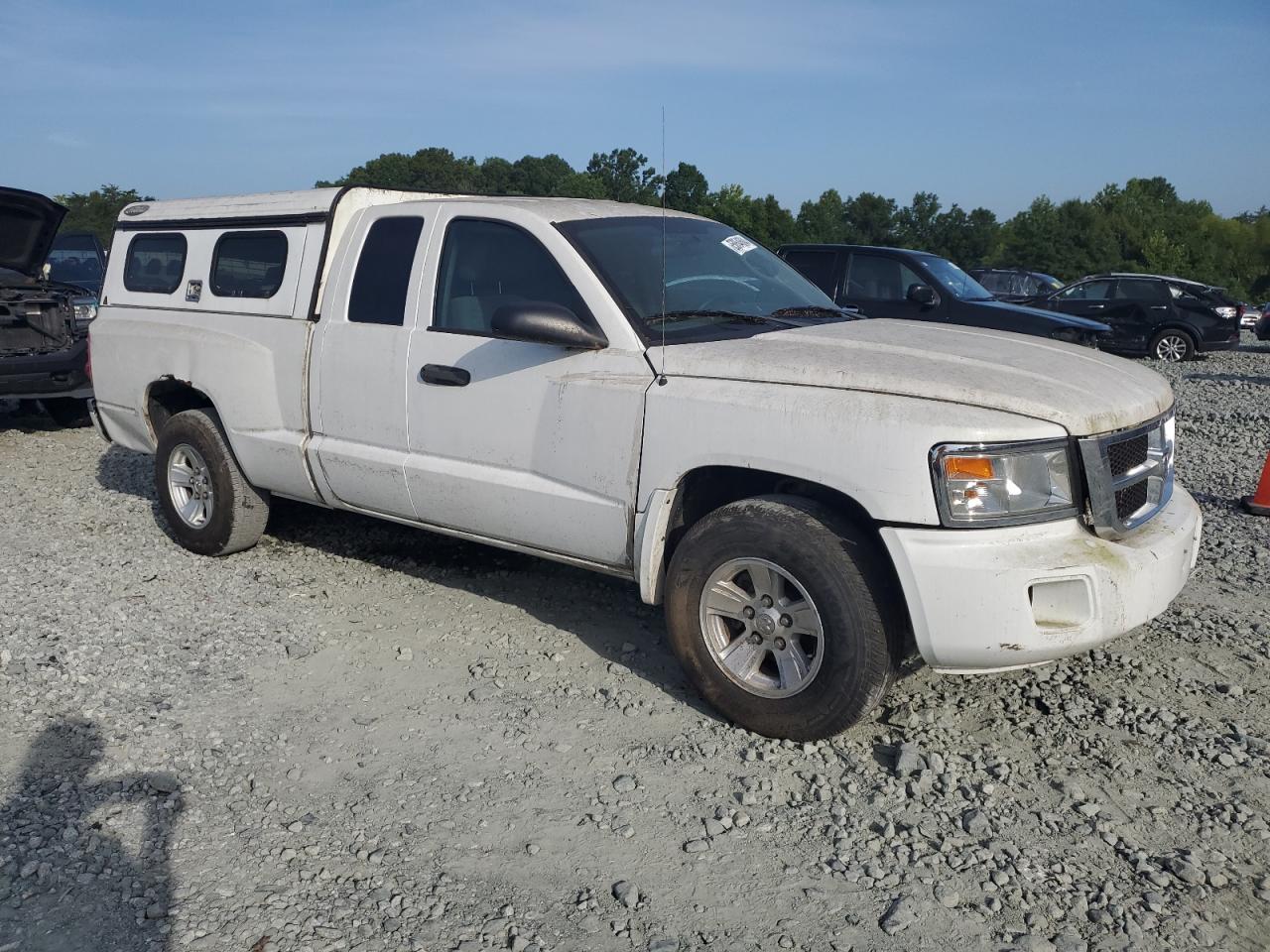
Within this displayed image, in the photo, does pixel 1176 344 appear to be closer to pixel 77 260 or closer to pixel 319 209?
pixel 77 260

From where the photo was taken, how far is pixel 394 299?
5012 millimetres

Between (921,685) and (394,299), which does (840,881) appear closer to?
(921,685)

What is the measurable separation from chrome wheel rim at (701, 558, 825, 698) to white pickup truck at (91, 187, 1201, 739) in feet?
0.04

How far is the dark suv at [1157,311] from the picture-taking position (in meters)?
18.0

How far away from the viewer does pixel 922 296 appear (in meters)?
10.8

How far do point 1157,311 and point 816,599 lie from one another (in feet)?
55.1

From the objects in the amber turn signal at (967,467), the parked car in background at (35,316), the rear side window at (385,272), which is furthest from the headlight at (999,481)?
the parked car in background at (35,316)

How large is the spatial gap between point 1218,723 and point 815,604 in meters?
1.60

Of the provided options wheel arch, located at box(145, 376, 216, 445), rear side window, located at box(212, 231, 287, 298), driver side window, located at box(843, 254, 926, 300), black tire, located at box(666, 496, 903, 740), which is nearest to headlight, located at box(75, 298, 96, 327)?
wheel arch, located at box(145, 376, 216, 445)

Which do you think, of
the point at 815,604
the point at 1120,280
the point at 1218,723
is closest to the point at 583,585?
the point at 815,604

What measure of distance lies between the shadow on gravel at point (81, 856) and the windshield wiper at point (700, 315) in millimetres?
2391

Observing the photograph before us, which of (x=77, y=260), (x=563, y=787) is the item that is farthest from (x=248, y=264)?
(x=77, y=260)

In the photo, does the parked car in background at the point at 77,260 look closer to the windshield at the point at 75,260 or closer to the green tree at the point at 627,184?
the windshield at the point at 75,260

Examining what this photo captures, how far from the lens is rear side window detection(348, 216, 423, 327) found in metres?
5.01
